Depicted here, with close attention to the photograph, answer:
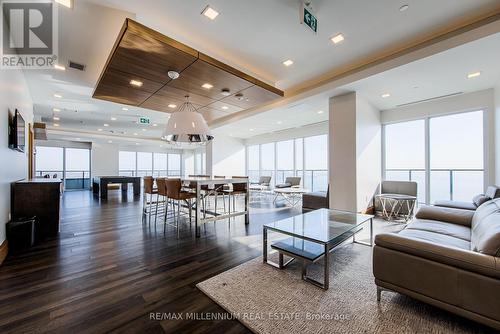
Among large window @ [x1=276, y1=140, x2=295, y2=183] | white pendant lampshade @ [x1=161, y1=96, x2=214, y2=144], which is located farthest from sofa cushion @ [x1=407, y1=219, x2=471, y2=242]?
large window @ [x1=276, y1=140, x2=295, y2=183]

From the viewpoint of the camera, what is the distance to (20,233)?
9.31ft

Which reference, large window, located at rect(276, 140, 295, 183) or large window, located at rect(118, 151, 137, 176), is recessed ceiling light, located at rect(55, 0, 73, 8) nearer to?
large window, located at rect(276, 140, 295, 183)

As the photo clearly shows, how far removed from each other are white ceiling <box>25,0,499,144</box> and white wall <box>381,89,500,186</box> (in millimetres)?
673

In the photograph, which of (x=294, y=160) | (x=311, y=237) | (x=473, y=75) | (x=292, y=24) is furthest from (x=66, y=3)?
(x=294, y=160)

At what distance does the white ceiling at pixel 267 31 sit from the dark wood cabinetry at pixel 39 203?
2079 millimetres

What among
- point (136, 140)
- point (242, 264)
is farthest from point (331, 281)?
point (136, 140)

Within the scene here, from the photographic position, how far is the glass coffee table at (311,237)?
2.04 metres

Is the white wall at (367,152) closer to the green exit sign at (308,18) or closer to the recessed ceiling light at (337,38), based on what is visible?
the recessed ceiling light at (337,38)

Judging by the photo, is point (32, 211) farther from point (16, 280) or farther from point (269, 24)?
point (269, 24)

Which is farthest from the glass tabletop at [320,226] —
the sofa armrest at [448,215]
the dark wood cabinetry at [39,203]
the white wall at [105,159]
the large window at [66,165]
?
the large window at [66,165]

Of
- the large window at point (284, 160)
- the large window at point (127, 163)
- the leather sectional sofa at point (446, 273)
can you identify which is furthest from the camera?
the large window at point (127, 163)

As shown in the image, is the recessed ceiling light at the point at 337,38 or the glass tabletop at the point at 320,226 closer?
the glass tabletop at the point at 320,226

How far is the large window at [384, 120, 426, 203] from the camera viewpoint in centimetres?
510

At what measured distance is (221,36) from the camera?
3.01m
